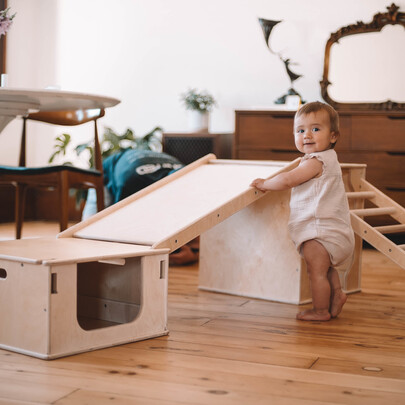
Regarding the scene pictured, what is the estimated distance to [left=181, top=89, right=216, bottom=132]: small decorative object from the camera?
4750mm

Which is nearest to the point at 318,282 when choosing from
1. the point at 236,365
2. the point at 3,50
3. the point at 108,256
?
the point at 236,365

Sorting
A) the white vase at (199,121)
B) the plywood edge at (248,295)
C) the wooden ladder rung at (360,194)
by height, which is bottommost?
the plywood edge at (248,295)

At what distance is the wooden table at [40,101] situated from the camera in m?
2.31

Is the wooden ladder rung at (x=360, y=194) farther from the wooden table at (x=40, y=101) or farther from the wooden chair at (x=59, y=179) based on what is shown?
the wooden chair at (x=59, y=179)

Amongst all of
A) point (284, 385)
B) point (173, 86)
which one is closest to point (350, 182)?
point (284, 385)

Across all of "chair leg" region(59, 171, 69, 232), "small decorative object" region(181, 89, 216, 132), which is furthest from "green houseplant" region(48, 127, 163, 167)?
"chair leg" region(59, 171, 69, 232)

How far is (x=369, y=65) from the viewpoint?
14.9 feet

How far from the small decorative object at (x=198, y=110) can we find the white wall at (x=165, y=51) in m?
0.25

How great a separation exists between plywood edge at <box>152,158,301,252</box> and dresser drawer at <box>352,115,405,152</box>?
198cm

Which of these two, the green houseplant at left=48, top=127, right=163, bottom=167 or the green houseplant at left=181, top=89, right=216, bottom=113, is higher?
the green houseplant at left=181, top=89, right=216, bottom=113

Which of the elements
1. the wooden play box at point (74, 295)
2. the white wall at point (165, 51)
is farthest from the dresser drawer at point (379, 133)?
the wooden play box at point (74, 295)

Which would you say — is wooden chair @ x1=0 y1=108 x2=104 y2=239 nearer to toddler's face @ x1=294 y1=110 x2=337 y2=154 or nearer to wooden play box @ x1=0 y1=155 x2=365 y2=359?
wooden play box @ x1=0 y1=155 x2=365 y2=359

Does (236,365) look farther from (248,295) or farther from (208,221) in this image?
(248,295)

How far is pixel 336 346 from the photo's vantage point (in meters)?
1.83
